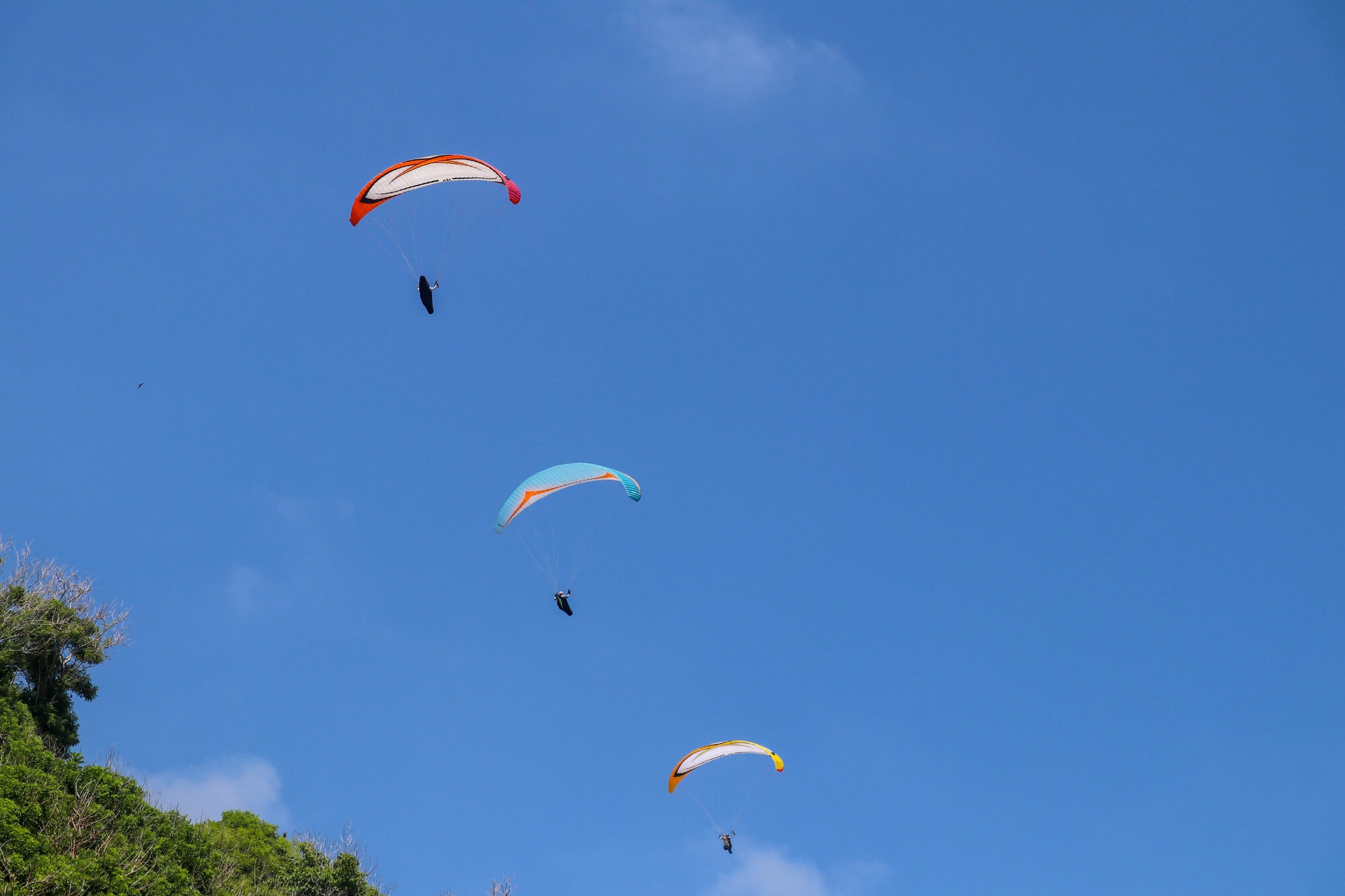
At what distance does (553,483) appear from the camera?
30891 millimetres

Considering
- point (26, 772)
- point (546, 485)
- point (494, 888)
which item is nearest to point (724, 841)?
point (494, 888)

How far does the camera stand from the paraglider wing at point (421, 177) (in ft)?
93.5

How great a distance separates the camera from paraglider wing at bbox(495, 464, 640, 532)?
99.8 ft

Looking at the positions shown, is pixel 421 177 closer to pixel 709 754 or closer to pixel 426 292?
pixel 426 292

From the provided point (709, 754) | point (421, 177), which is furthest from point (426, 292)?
point (709, 754)

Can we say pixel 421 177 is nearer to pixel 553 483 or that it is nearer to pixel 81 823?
pixel 553 483

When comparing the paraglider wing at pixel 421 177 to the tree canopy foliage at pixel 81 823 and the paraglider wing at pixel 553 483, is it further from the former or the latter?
the tree canopy foliage at pixel 81 823

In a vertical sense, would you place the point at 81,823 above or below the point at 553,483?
below

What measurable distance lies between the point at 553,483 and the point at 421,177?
9861mm

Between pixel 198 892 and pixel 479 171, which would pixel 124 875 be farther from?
pixel 479 171

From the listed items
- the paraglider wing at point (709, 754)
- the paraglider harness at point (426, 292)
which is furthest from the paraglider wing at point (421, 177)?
the paraglider wing at point (709, 754)

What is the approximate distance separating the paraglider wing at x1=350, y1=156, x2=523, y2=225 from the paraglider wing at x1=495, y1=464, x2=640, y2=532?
8281 mm

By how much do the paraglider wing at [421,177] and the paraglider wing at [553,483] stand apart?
8281 mm

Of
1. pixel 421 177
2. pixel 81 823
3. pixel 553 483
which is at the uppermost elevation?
pixel 421 177
